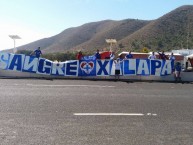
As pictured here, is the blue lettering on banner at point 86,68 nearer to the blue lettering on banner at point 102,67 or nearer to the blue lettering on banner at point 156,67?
the blue lettering on banner at point 102,67

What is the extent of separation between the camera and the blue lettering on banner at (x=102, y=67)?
21547 mm

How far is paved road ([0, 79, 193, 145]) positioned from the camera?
6.87m

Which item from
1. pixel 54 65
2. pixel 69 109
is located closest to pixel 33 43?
pixel 54 65

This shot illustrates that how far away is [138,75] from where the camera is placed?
Answer: 71.1ft

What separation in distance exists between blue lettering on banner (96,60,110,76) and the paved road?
A: 29.2 ft

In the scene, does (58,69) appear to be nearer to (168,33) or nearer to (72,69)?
(72,69)

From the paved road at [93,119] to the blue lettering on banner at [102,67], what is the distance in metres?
8.89

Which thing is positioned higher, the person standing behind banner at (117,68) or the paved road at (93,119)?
the person standing behind banner at (117,68)

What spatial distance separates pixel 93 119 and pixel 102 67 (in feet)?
43.2

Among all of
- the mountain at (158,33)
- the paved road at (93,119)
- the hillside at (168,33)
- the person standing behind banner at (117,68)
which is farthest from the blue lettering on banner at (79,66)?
the hillside at (168,33)

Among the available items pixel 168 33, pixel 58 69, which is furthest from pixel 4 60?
pixel 168 33

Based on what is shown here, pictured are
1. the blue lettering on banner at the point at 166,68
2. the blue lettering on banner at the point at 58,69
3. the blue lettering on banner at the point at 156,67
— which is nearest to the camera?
the blue lettering on banner at the point at 58,69

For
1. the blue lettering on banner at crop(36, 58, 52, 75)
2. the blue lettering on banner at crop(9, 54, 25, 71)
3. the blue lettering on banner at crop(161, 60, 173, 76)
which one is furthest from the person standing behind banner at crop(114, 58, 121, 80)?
the blue lettering on banner at crop(9, 54, 25, 71)

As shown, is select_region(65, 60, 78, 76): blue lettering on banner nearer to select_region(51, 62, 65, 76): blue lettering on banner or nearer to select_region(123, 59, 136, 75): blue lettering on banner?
select_region(51, 62, 65, 76): blue lettering on banner
